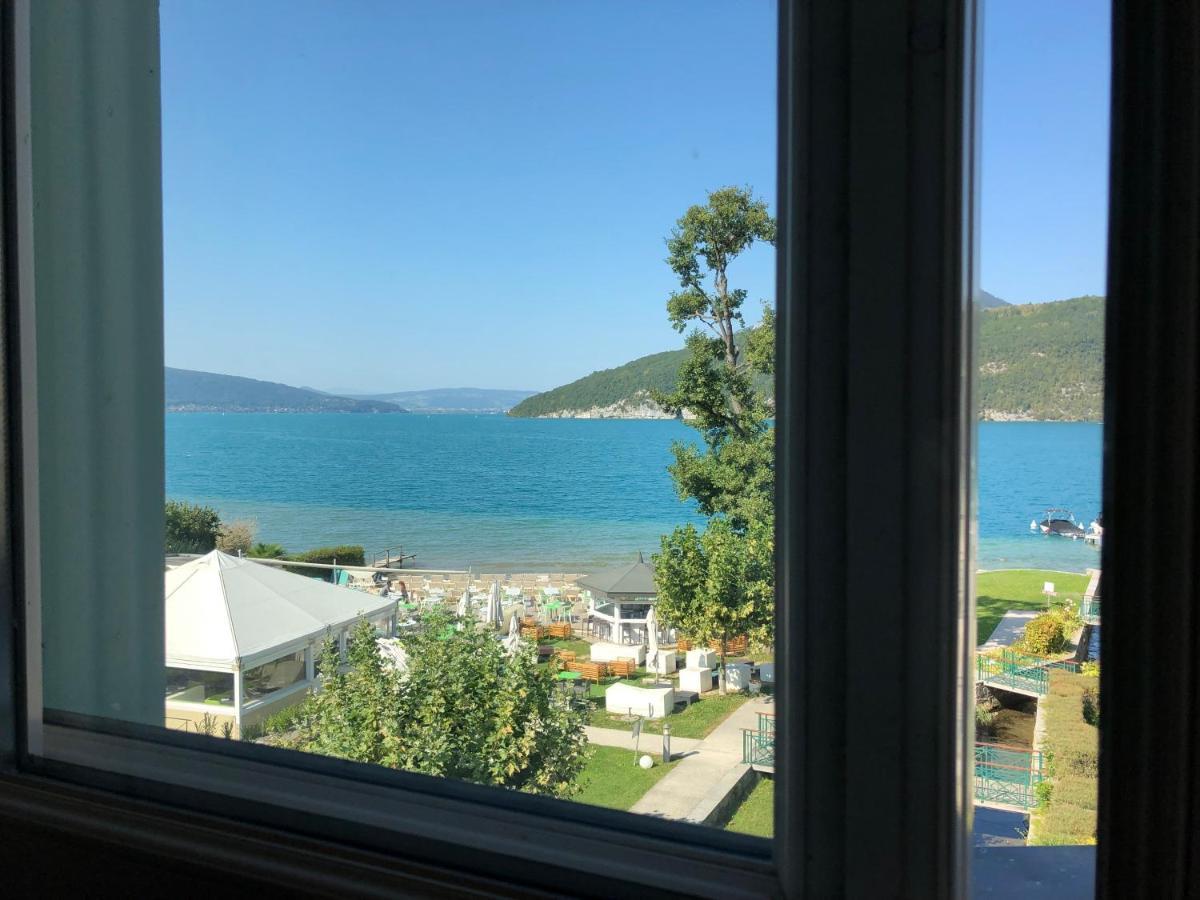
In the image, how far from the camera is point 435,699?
1332 millimetres

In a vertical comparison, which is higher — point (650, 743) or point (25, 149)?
point (25, 149)

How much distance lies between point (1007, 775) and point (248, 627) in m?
1.22

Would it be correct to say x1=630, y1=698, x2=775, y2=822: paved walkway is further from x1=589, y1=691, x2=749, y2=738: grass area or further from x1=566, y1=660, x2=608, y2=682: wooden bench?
x1=566, y1=660, x2=608, y2=682: wooden bench

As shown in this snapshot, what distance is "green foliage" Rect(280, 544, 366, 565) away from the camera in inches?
55.4

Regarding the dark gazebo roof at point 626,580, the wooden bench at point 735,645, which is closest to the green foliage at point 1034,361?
the wooden bench at point 735,645

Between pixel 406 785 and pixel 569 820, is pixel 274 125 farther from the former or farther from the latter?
pixel 569 820

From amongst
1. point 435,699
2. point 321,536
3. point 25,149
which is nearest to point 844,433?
point 435,699

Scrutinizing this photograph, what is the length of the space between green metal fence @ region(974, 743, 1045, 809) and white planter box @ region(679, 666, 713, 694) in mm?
324

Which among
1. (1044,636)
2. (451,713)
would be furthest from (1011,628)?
(451,713)

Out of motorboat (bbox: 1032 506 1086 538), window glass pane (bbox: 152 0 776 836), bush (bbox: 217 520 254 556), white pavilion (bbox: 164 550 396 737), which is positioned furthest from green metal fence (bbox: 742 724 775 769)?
bush (bbox: 217 520 254 556)

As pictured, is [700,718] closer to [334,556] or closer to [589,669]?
[589,669]

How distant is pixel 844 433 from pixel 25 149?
119cm

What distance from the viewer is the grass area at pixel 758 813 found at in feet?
2.44

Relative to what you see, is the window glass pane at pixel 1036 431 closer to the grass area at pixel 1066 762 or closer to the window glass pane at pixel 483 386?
the grass area at pixel 1066 762
